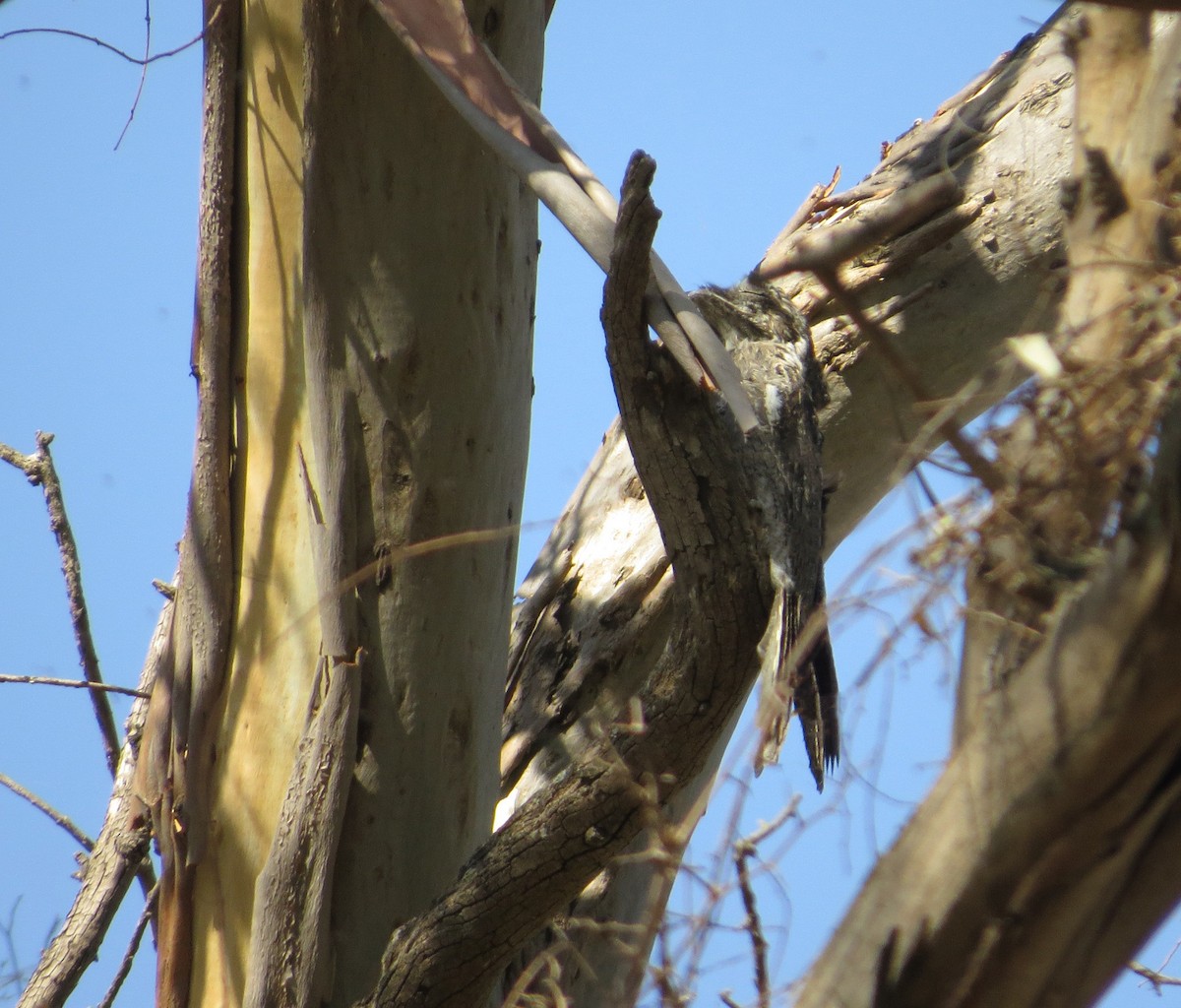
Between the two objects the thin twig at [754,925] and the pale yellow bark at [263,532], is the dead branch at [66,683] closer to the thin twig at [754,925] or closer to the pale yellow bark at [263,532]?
the pale yellow bark at [263,532]

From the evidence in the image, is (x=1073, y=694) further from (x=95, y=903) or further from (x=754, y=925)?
(x=95, y=903)

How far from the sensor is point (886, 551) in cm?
85

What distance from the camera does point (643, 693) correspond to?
1509 mm

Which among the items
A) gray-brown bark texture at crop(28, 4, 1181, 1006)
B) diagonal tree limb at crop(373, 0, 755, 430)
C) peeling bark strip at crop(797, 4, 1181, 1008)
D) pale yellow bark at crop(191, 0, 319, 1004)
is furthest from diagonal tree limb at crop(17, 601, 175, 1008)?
peeling bark strip at crop(797, 4, 1181, 1008)

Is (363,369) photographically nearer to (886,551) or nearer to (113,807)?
(113,807)

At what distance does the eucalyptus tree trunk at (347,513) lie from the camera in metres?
1.76

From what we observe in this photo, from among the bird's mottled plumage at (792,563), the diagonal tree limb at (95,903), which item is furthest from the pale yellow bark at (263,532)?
the bird's mottled plumage at (792,563)

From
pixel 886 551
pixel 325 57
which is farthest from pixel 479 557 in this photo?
pixel 886 551

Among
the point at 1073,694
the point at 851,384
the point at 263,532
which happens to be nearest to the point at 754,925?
the point at 1073,694

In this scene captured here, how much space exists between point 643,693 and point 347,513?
59cm

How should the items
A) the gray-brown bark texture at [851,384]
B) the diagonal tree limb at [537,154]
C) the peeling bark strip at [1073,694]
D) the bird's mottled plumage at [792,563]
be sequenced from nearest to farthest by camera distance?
the peeling bark strip at [1073,694], the bird's mottled plumage at [792,563], the diagonal tree limb at [537,154], the gray-brown bark texture at [851,384]

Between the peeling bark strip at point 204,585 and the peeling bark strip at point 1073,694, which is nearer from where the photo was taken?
the peeling bark strip at point 1073,694

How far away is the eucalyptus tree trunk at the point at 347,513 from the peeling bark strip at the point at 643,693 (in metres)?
0.24

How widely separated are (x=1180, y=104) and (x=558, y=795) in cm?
→ 109
